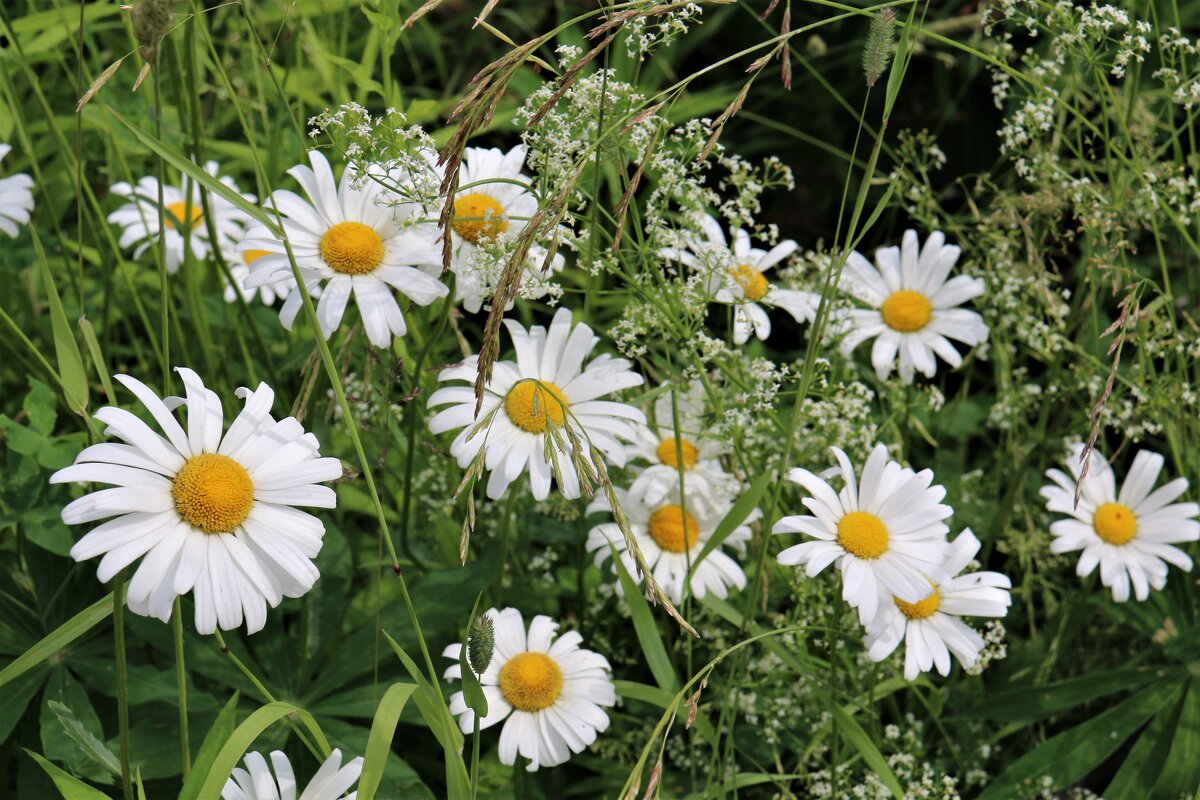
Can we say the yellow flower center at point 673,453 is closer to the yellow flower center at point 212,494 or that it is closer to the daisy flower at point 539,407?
the daisy flower at point 539,407

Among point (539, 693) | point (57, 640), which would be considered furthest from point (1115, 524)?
point (57, 640)

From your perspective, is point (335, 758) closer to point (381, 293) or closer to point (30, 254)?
point (381, 293)

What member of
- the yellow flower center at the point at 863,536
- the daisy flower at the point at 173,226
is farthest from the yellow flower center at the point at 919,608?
the daisy flower at the point at 173,226

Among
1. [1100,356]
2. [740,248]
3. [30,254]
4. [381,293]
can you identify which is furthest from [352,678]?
[1100,356]

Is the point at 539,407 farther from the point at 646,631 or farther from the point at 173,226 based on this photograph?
the point at 173,226

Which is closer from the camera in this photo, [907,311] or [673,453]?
[673,453]

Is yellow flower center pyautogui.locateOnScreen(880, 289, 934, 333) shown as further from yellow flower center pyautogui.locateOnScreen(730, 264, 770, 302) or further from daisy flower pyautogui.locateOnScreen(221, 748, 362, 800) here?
daisy flower pyautogui.locateOnScreen(221, 748, 362, 800)
